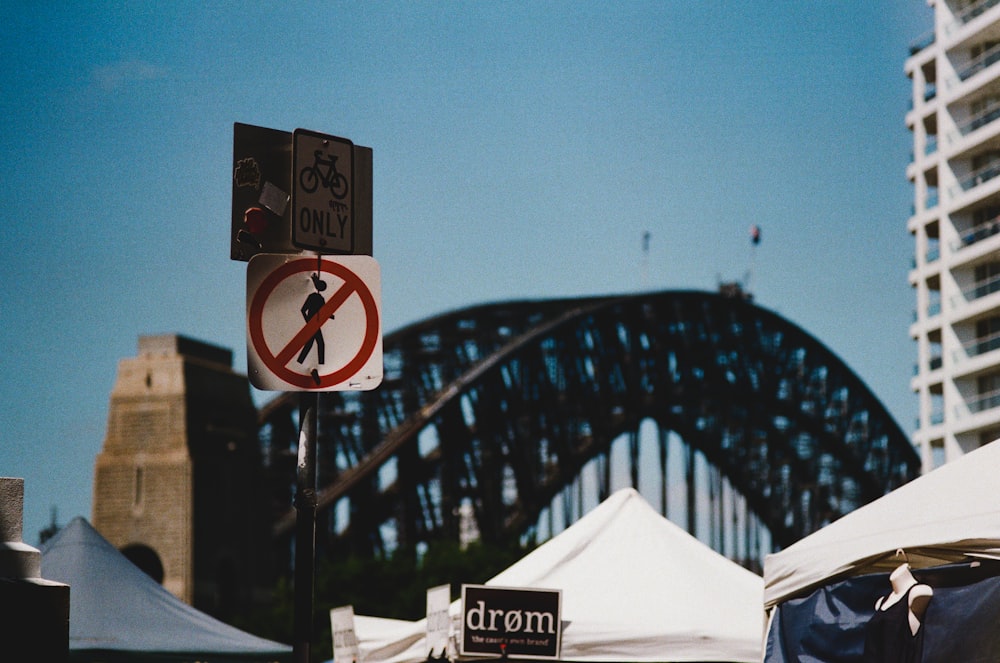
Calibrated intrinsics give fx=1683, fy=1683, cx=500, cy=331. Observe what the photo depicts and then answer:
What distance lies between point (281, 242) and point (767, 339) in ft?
318

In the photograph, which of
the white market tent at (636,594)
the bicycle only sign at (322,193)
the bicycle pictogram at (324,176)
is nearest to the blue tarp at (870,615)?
the white market tent at (636,594)

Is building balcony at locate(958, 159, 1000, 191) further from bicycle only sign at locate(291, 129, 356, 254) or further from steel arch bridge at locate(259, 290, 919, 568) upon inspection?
bicycle only sign at locate(291, 129, 356, 254)

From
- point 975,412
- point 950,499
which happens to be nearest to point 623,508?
point 950,499

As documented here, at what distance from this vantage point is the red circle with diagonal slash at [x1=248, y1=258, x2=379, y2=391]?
6.86m

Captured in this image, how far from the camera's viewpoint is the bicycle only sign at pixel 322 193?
22.5ft

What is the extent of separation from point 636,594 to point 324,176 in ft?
26.2

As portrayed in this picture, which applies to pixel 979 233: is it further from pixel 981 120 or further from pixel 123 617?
pixel 123 617

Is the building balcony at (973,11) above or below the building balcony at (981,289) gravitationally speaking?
above

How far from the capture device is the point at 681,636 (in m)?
13.5

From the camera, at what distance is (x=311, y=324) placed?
272 inches

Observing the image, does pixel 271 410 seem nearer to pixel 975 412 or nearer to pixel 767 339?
pixel 975 412

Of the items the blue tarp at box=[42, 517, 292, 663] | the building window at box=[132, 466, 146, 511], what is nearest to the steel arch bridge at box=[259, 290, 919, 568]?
the building window at box=[132, 466, 146, 511]

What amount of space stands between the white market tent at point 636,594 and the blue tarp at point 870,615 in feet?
10.4

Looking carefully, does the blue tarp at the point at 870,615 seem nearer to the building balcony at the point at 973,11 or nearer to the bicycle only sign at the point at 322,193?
the bicycle only sign at the point at 322,193
